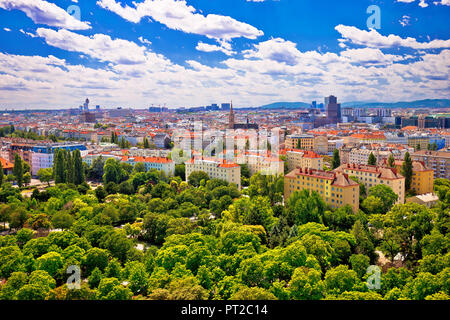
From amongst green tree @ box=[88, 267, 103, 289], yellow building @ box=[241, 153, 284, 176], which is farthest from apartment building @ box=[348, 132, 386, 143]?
green tree @ box=[88, 267, 103, 289]

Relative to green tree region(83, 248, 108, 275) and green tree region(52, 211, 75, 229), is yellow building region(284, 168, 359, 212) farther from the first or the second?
green tree region(83, 248, 108, 275)

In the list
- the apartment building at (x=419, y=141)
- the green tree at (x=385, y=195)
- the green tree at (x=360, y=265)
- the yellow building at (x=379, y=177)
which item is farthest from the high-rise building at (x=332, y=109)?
the green tree at (x=360, y=265)

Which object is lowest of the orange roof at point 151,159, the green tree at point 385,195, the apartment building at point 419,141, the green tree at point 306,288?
the green tree at point 306,288

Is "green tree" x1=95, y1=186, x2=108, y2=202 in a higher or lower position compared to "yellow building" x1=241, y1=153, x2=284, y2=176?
lower

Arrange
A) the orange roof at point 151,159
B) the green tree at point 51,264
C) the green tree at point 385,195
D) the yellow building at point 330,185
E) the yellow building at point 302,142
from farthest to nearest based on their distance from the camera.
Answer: the yellow building at point 302,142, the orange roof at point 151,159, the green tree at point 385,195, the yellow building at point 330,185, the green tree at point 51,264

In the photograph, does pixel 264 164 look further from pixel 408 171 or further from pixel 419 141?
pixel 419 141

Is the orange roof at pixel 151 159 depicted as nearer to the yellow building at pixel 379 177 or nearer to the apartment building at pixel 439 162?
the yellow building at pixel 379 177
